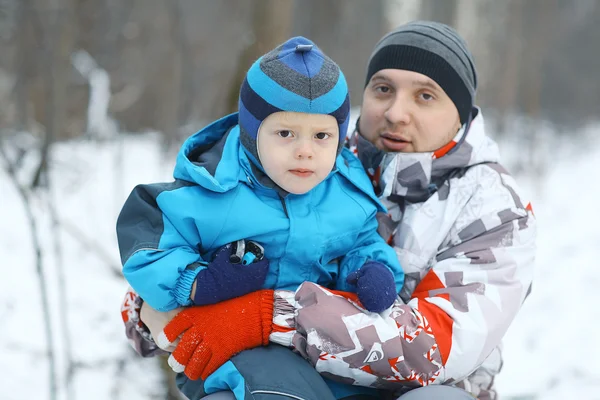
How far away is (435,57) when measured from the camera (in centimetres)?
175

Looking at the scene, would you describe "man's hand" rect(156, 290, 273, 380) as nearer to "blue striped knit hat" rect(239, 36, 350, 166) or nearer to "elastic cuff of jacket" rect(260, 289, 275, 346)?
"elastic cuff of jacket" rect(260, 289, 275, 346)

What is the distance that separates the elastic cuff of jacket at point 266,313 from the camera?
56.6 inches

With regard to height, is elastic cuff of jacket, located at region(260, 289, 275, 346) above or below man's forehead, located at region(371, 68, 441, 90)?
below

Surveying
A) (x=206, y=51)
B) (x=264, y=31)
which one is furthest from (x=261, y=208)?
(x=206, y=51)

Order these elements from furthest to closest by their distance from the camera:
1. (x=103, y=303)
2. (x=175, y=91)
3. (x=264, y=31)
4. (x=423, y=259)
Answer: (x=175, y=91)
(x=103, y=303)
(x=264, y=31)
(x=423, y=259)

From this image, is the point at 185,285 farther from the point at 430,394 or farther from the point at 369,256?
the point at 430,394

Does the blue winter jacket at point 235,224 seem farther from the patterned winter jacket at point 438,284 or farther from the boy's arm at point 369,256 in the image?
the patterned winter jacket at point 438,284

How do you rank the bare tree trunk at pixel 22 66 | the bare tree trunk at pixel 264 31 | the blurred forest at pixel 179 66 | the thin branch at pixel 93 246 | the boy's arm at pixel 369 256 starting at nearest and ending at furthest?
1. the boy's arm at pixel 369 256
2. the bare tree trunk at pixel 264 31
3. the blurred forest at pixel 179 66
4. the thin branch at pixel 93 246
5. the bare tree trunk at pixel 22 66

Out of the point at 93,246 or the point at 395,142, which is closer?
the point at 395,142

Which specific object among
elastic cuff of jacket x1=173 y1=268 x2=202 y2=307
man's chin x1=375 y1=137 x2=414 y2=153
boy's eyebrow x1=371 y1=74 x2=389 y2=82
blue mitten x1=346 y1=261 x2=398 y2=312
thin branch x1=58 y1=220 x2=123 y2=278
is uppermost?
boy's eyebrow x1=371 y1=74 x2=389 y2=82

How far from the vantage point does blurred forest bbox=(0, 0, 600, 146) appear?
458cm

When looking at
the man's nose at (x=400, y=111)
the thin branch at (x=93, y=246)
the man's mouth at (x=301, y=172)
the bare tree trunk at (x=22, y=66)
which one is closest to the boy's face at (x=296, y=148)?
the man's mouth at (x=301, y=172)

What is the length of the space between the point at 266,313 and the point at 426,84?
83 centimetres

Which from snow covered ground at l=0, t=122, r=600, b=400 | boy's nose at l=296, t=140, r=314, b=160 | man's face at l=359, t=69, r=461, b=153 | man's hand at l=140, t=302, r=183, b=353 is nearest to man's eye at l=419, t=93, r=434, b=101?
man's face at l=359, t=69, r=461, b=153
